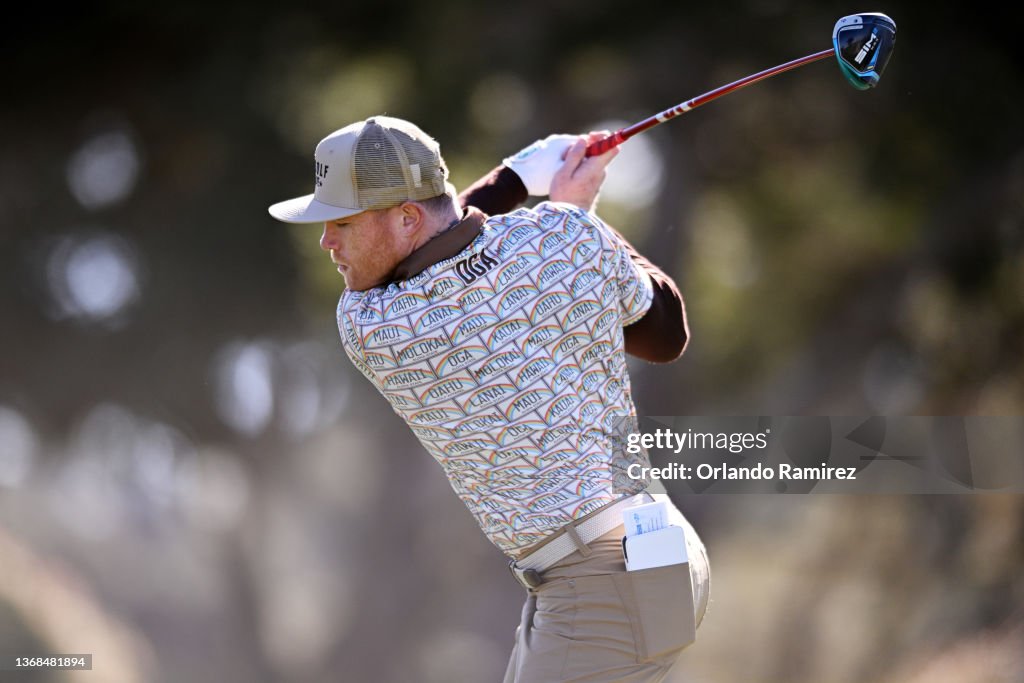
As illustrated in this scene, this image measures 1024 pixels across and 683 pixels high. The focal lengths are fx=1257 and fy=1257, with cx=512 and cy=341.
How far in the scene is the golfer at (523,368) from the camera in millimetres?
2555

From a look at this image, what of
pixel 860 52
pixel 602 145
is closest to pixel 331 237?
pixel 602 145

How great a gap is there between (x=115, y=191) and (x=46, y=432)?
223cm

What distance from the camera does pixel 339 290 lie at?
10484mm

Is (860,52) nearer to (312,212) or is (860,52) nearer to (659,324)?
Result: (659,324)

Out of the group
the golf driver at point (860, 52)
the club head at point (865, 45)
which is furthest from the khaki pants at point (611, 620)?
the club head at point (865, 45)

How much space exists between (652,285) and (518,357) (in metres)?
0.44

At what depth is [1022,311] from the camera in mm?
9969

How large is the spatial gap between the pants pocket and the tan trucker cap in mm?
918

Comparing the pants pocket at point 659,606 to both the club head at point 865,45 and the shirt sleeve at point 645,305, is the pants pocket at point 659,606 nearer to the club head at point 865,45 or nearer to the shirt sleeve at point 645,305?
the shirt sleeve at point 645,305

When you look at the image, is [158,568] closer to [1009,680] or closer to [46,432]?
[46,432]

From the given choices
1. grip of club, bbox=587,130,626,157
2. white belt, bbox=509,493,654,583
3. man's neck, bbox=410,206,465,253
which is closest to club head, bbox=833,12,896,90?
grip of club, bbox=587,130,626,157

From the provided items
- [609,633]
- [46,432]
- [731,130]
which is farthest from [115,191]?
[609,633]

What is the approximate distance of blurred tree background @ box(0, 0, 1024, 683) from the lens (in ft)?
31.8

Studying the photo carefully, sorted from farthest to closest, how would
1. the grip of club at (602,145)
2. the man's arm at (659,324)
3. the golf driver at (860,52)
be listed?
the golf driver at (860,52)
the grip of club at (602,145)
the man's arm at (659,324)
